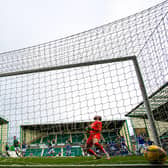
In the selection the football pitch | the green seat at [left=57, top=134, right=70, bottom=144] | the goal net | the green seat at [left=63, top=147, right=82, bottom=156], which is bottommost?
the green seat at [left=63, top=147, right=82, bottom=156]

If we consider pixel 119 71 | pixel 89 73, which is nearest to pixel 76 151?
pixel 89 73

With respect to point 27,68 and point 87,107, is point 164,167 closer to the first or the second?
point 87,107

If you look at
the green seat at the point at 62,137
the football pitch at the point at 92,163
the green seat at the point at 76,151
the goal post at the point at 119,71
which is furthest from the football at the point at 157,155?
the green seat at the point at 76,151

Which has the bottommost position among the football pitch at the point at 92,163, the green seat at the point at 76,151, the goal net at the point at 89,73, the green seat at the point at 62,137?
the green seat at the point at 76,151

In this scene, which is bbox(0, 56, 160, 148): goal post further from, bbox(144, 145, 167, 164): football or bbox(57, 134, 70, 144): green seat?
bbox(57, 134, 70, 144): green seat

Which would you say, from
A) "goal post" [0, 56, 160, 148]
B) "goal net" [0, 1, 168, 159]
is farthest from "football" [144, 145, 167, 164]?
"goal net" [0, 1, 168, 159]

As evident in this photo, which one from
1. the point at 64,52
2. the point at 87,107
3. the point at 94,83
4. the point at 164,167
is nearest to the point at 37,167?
the point at 164,167

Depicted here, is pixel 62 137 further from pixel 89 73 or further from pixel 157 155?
pixel 157 155

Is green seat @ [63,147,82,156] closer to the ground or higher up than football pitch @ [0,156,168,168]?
closer to the ground

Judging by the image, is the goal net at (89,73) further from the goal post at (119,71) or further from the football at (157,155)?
the football at (157,155)

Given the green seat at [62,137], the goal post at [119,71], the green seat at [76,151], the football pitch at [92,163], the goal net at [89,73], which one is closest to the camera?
the football pitch at [92,163]

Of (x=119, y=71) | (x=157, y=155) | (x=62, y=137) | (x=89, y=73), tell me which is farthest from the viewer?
(x=62, y=137)

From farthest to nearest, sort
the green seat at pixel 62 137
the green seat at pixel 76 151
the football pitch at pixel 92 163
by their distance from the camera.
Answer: the green seat at pixel 76 151 → the green seat at pixel 62 137 → the football pitch at pixel 92 163

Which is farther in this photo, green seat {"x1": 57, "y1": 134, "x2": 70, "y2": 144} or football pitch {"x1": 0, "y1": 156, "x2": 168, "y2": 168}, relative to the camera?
green seat {"x1": 57, "y1": 134, "x2": 70, "y2": 144}
